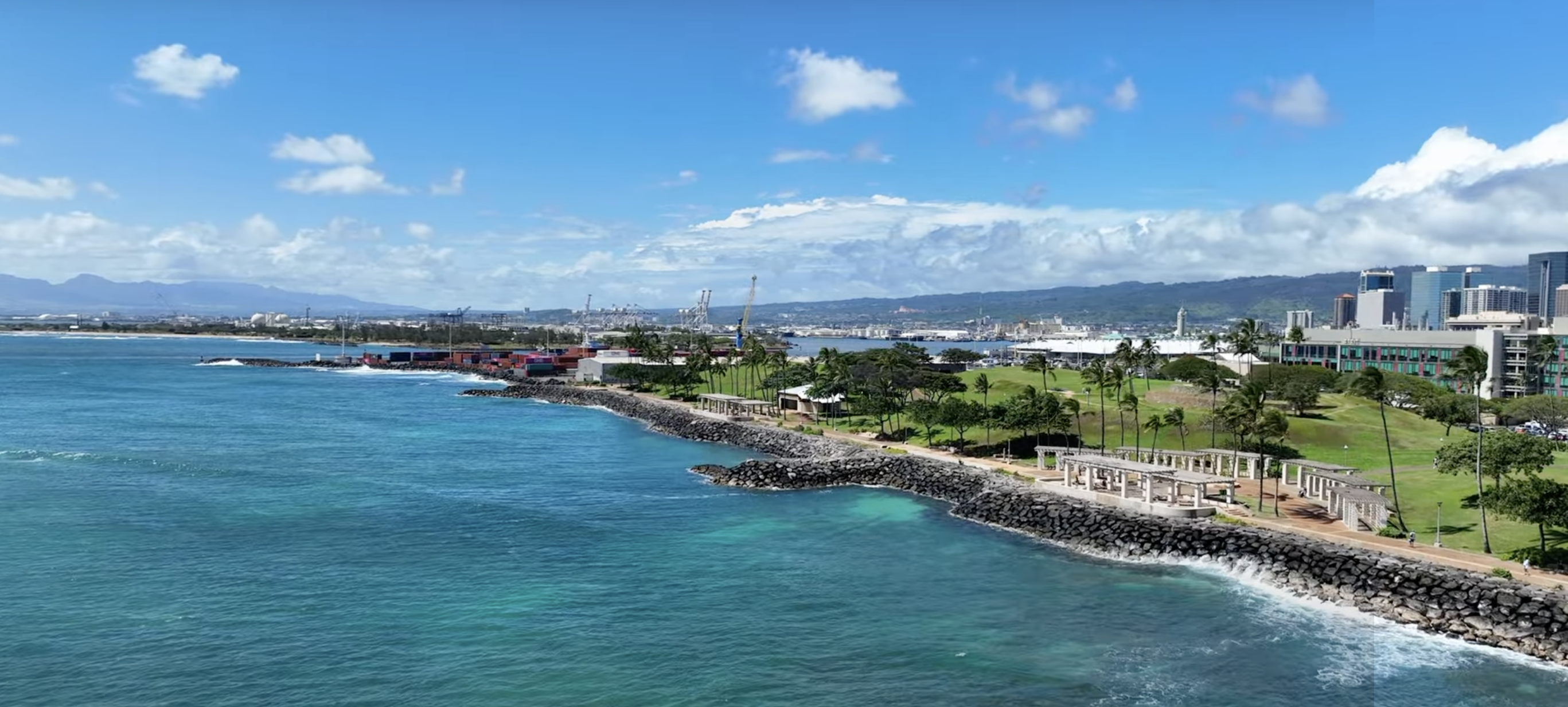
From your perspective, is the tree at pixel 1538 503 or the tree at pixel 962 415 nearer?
the tree at pixel 1538 503

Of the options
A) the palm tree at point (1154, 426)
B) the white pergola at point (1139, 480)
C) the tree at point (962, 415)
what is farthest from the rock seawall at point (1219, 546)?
the palm tree at point (1154, 426)

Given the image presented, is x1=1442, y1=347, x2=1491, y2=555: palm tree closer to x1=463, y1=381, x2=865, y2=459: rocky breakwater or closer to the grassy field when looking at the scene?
the grassy field

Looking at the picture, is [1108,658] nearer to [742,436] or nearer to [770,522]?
[770,522]

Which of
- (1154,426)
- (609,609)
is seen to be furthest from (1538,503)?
(609,609)

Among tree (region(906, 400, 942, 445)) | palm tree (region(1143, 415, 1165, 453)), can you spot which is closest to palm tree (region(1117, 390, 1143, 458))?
palm tree (region(1143, 415, 1165, 453))

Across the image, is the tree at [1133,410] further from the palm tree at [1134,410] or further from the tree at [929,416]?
the tree at [929,416]

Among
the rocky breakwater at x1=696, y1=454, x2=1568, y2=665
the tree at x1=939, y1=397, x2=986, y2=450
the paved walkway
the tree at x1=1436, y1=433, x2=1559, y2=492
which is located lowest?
the rocky breakwater at x1=696, y1=454, x2=1568, y2=665

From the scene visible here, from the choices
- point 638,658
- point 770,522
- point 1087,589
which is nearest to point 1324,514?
point 1087,589
